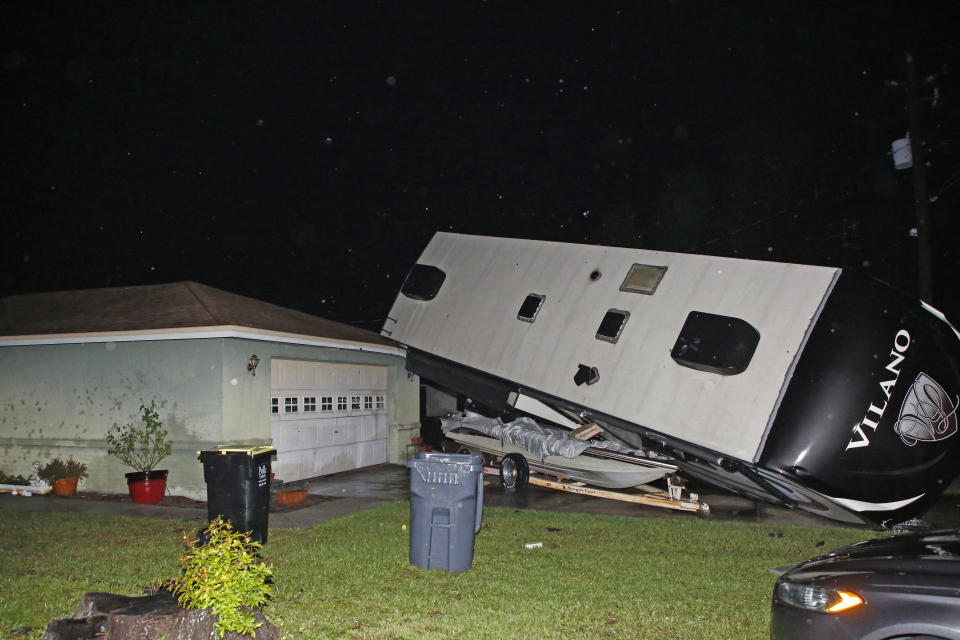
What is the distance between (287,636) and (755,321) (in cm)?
657

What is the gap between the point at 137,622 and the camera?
13.4ft

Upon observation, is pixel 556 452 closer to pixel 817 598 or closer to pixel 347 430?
pixel 347 430

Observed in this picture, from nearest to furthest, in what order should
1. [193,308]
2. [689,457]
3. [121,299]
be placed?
[689,457]
[193,308]
[121,299]

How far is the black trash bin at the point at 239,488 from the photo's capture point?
7.99 m

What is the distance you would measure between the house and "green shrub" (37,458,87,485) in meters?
0.12

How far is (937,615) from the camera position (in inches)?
137

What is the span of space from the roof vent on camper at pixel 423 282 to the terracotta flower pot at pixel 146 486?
584cm

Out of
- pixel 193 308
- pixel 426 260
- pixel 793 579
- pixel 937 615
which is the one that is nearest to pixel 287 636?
pixel 793 579

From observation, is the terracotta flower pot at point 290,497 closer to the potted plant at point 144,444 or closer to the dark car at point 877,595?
the potted plant at point 144,444

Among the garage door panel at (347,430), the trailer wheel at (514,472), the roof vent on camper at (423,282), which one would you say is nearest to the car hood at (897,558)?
the trailer wheel at (514,472)

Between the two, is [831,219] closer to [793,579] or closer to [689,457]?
[689,457]

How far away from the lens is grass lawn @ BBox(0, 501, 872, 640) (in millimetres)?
5371

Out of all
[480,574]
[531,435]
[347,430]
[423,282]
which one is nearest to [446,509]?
[480,574]

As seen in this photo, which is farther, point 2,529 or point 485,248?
point 485,248
